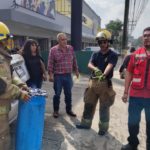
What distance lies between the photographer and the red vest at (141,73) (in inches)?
169

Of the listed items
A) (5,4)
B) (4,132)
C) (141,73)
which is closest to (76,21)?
(5,4)

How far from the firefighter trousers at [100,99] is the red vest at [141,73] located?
0.76 meters

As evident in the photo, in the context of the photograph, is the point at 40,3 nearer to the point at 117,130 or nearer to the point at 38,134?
the point at 117,130

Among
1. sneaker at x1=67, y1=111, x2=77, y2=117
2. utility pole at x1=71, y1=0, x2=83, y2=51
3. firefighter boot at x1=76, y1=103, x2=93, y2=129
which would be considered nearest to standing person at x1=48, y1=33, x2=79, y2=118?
sneaker at x1=67, y1=111, x2=77, y2=117

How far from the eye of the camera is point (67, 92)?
634cm

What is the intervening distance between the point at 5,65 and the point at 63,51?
2.83 meters

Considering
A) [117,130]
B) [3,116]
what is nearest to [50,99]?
[117,130]

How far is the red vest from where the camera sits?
4293mm

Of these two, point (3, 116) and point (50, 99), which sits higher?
point (3, 116)

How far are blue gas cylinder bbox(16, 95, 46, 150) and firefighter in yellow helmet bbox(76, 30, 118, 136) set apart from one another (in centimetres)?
149

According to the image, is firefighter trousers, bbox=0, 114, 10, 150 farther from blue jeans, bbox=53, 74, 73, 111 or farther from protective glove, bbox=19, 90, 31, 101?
blue jeans, bbox=53, 74, 73, 111

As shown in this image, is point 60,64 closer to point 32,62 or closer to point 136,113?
point 32,62

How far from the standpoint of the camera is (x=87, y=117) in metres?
5.47

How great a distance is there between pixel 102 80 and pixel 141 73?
89 centimetres
